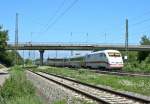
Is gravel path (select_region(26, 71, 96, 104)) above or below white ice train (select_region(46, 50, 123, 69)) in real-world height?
below

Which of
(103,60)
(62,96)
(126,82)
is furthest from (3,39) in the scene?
(62,96)

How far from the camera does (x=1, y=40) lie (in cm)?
6303

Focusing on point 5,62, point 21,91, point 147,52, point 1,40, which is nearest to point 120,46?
point 147,52

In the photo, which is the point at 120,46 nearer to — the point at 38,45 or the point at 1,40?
the point at 38,45

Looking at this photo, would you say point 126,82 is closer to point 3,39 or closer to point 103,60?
point 3,39

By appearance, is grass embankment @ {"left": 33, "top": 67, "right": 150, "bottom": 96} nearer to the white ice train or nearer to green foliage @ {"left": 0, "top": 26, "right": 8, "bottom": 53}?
green foliage @ {"left": 0, "top": 26, "right": 8, "bottom": 53}

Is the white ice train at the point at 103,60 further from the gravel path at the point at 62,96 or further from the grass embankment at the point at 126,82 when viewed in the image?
the gravel path at the point at 62,96

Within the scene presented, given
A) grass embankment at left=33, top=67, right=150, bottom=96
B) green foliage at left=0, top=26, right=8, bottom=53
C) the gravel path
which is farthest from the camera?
green foliage at left=0, top=26, right=8, bottom=53

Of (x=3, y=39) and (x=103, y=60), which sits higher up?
(x=3, y=39)

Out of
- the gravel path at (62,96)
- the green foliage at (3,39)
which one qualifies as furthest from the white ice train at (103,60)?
the gravel path at (62,96)

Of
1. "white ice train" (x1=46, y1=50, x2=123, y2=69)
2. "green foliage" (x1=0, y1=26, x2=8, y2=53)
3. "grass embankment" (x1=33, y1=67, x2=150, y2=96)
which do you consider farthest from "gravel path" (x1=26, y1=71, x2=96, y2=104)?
"white ice train" (x1=46, y1=50, x2=123, y2=69)

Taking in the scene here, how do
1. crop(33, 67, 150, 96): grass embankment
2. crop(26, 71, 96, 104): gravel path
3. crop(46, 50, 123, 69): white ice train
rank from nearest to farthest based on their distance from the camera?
crop(26, 71, 96, 104): gravel path, crop(33, 67, 150, 96): grass embankment, crop(46, 50, 123, 69): white ice train

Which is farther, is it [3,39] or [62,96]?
[3,39]

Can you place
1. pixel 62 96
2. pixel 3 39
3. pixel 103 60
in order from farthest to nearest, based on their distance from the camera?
1. pixel 103 60
2. pixel 3 39
3. pixel 62 96
